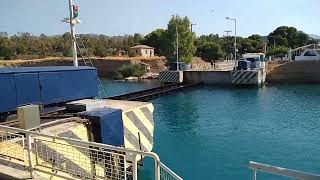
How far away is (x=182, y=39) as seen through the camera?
6988cm

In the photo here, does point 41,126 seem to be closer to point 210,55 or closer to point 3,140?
point 3,140

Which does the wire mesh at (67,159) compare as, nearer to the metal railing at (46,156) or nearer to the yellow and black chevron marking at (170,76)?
the metal railing at (46,156)

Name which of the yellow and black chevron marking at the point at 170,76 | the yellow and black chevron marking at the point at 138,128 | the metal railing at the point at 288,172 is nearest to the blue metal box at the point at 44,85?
the yellow and black chevron marking at the point at 138,128

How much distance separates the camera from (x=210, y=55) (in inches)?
3344

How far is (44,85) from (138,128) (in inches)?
154

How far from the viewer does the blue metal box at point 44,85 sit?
40.4 feet

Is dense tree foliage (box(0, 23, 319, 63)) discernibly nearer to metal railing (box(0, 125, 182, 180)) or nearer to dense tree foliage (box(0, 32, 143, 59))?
dense tree foliage (box(0, 32, 143, 59))

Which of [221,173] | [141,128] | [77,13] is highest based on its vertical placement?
[77,13]

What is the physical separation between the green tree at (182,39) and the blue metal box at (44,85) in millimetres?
54207

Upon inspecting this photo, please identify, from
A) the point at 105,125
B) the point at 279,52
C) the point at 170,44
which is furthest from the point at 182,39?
the point at 105,125

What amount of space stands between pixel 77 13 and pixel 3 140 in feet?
28.2

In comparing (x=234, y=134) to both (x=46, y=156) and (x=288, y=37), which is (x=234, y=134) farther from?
(x=288, y=37)

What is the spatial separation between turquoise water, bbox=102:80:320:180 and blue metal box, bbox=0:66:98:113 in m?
4.56

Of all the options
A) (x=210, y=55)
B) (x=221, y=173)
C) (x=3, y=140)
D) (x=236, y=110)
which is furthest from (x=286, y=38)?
(x=3, y=140)
